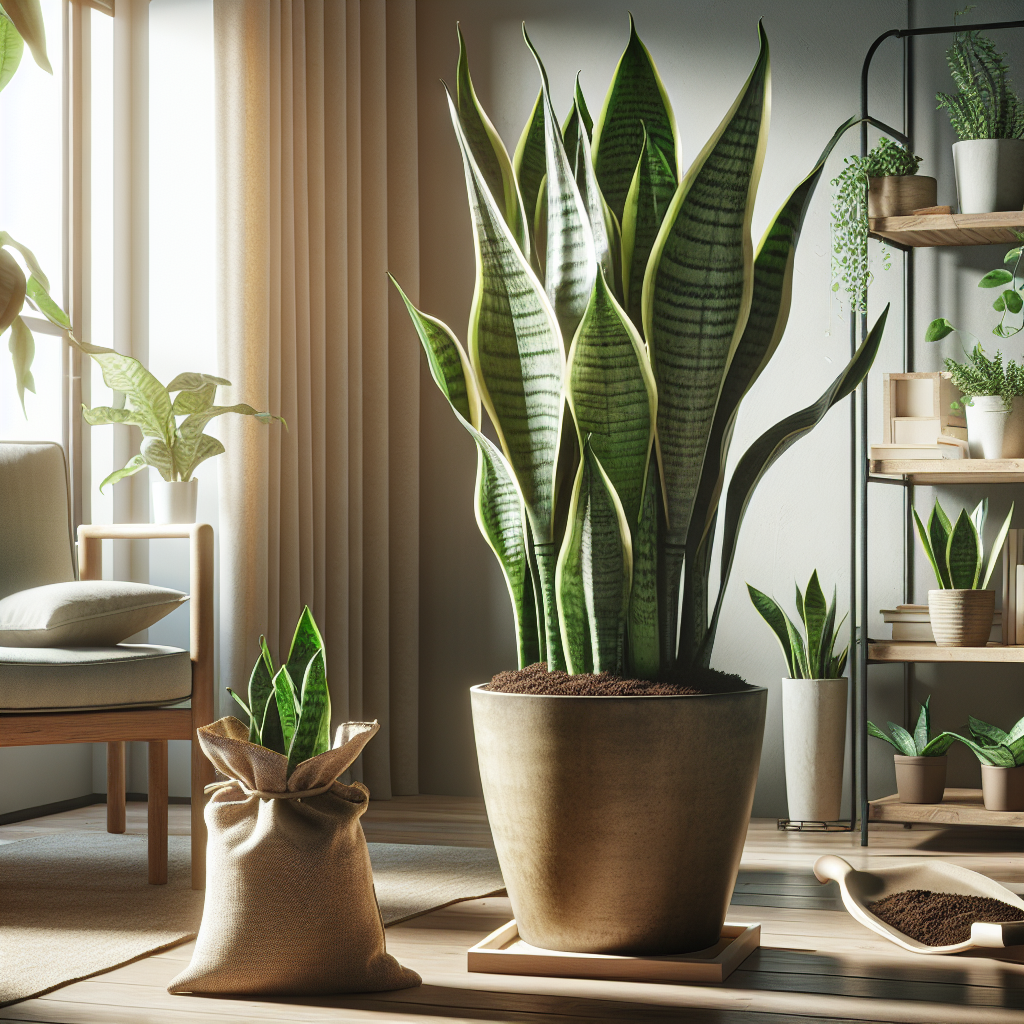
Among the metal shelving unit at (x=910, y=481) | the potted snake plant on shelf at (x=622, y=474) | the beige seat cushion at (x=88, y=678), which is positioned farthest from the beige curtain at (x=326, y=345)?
the potted snake plant on shelf at (x=622, y=474)

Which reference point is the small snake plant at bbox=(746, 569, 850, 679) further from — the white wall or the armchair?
the armchair

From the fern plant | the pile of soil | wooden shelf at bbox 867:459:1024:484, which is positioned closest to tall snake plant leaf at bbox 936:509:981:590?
wooden shelf at bbox 867:459:1024:484

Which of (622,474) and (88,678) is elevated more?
(622,474)

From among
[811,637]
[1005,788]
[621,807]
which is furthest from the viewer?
[811,637]

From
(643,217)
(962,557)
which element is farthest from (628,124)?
(962,557)

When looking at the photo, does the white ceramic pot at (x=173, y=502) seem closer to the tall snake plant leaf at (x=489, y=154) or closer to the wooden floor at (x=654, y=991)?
the wooden floor at (x=654, y=991)

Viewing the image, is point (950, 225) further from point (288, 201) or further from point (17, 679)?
point (17, 679)

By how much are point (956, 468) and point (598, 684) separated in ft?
4.53

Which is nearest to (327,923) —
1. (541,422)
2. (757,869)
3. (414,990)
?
(414,990)

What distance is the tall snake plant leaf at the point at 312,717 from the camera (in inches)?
60.5

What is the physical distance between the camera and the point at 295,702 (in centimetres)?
159

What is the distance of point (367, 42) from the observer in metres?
3.31

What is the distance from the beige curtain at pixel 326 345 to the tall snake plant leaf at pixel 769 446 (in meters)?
1.59

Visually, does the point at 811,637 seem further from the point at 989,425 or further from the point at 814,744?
the point at 989,425
